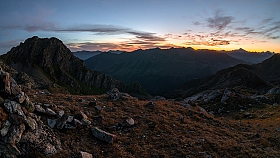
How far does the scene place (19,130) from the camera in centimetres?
1133

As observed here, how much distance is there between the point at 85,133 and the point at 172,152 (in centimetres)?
680

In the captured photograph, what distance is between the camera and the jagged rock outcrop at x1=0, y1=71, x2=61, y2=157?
1071 centimetres

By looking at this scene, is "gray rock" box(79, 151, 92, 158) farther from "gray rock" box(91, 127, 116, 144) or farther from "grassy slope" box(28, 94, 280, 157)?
"gray rock" box(91, 127, 116, 144)

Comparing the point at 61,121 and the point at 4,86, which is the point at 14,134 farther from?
the point at 4,86

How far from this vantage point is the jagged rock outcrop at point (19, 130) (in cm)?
1071

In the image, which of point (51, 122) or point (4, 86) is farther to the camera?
point (51, 122)

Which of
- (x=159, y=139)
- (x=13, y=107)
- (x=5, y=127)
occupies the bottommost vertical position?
(x=159, y=139)

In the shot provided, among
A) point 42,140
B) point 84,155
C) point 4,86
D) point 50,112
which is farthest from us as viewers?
point 50,112

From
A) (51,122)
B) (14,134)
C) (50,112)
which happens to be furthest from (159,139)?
(14,134)

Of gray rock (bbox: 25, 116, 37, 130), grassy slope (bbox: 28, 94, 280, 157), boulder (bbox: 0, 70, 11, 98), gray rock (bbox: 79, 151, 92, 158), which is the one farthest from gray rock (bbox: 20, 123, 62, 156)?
boulder (bbox: 0, 70, 11, 98)

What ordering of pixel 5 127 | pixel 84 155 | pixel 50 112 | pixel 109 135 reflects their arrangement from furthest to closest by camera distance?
pixel 50 112 → pixel 109 135 → pixel 84 155 → pixel 5 127

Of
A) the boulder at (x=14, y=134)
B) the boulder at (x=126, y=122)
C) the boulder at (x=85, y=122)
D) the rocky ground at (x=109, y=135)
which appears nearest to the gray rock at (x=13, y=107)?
the rocky ground at (x=109, y=135)

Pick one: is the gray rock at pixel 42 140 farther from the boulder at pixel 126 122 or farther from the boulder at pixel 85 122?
the boulder at pixel 126 122

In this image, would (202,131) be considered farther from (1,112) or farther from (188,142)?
(1,112)
